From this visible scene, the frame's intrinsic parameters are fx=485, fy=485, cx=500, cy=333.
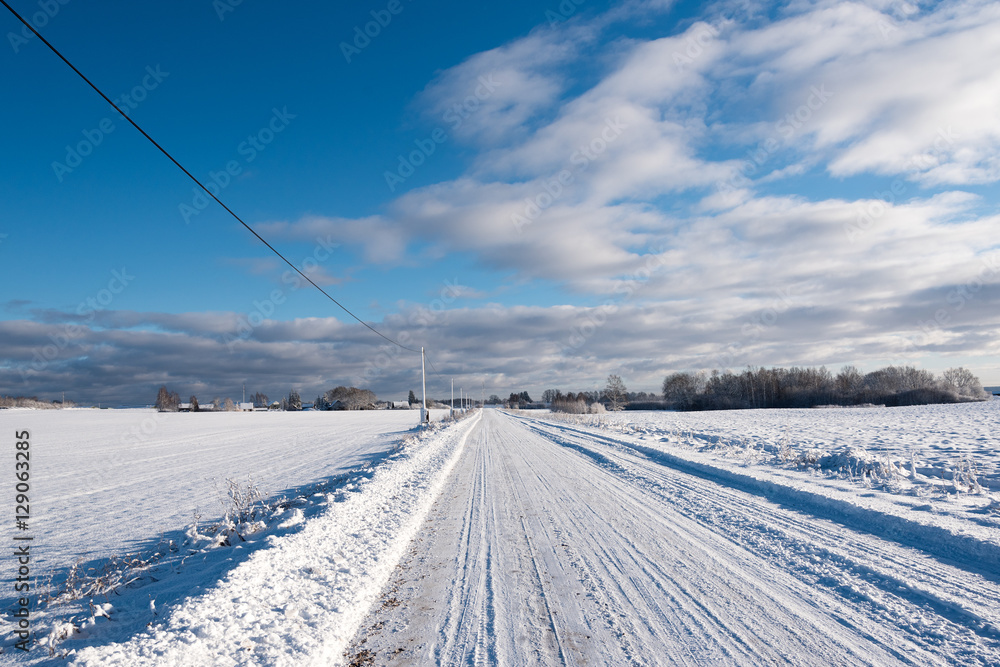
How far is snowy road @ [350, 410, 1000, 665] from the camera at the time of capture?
132 inches

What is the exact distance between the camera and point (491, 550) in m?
5.77

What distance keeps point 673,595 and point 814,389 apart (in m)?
90.6

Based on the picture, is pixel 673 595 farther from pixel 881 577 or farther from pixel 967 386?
pixel 967 386

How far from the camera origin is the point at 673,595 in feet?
14.1

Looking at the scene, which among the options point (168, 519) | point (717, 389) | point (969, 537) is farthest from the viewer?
point (717, 389)

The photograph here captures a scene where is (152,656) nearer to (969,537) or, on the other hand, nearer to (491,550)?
(491,550)

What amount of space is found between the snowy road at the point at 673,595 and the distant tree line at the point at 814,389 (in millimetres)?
77322

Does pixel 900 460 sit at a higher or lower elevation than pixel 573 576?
lower

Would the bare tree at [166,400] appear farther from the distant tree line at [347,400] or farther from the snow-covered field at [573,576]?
the snow-covered field at [573,576]

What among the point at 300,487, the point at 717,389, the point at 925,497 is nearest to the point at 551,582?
the point at 925,497

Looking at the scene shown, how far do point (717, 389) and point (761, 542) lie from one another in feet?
308

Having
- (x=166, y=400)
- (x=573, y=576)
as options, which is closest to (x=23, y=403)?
(x=166, y=400)

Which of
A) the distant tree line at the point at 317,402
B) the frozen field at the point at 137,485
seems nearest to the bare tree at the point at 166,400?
the distant tree line at the point at 317,402

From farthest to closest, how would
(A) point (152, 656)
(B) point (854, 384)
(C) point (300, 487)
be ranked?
1. (B) point (854, 384)
2. (C) point (300, 487)
3. (A) point (152, 656)
